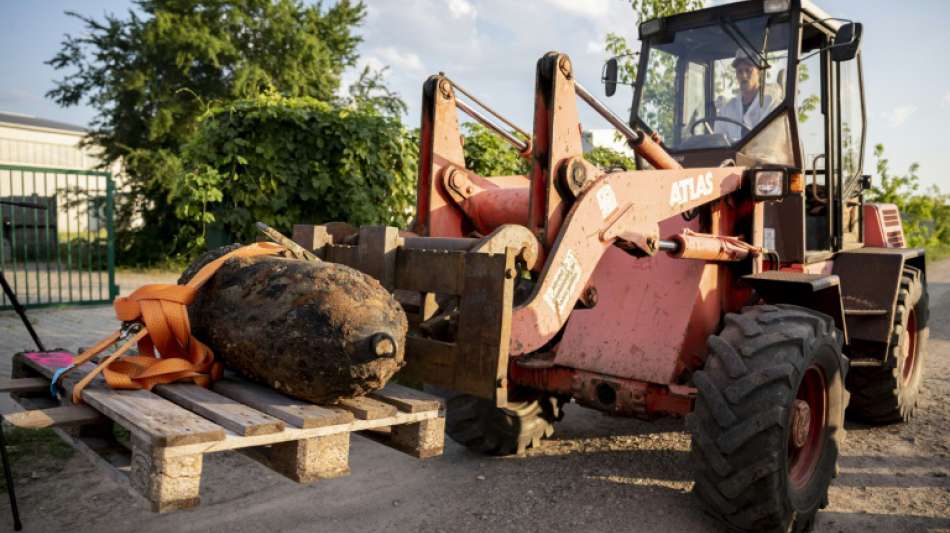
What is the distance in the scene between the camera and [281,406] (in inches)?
113

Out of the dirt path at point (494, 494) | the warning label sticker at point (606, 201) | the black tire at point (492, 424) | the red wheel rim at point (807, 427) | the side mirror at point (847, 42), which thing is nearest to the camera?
the warning label sticker at point (606, 201)

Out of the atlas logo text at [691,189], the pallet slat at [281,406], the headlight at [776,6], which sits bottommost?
the pallet slat at [281,406]

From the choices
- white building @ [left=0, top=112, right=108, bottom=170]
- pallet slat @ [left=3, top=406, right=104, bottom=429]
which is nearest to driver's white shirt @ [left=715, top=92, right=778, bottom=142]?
pallet slat @ [left=3, top=406, right=104, bottom=429]

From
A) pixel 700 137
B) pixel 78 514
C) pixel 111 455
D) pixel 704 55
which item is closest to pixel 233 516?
pixel 78 514

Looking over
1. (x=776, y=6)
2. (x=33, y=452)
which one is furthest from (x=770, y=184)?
(x=33, y=452)

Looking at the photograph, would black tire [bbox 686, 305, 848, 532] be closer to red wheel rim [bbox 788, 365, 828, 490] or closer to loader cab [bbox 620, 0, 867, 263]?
red wheel rim [bbox 788, 365, 828, 490]

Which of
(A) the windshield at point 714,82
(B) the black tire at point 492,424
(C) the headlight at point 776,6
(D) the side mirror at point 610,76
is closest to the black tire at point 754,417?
(B) the black tire at point 492,424

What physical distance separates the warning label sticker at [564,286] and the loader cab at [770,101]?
75.9 inches

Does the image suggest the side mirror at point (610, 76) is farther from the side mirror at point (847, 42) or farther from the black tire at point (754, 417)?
the black tire at point (754, 417)

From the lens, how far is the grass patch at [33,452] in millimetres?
4668

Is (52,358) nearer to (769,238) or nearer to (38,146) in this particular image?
(769,238)

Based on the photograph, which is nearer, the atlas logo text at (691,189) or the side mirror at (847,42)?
the atlas logo text at (691,189)

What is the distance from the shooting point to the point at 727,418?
3688 millimetres

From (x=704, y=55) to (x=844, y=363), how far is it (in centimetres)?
253
